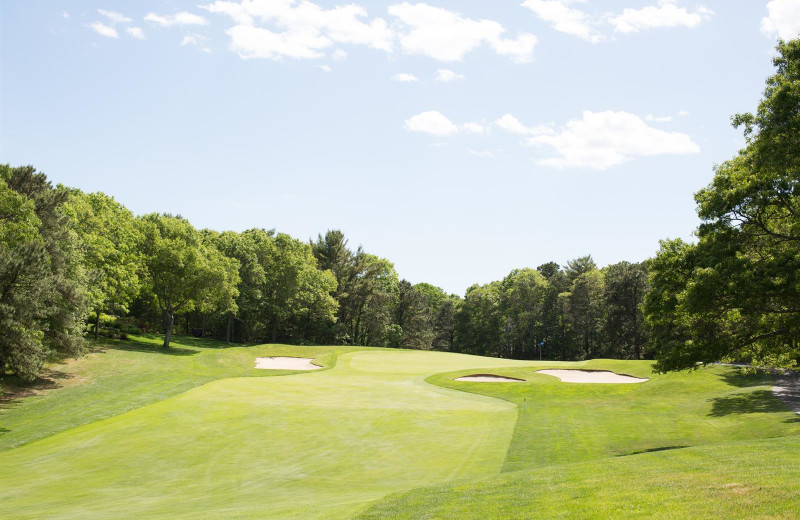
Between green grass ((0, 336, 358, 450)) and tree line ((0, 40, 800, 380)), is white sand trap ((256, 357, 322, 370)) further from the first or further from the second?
tree line ((0, 40, 800, 380))

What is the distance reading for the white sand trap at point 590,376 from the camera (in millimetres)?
40250

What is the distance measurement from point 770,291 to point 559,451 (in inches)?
346

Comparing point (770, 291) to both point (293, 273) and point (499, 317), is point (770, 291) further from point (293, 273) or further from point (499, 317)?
point (499, 317)

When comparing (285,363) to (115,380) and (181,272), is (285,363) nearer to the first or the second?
(181,272)

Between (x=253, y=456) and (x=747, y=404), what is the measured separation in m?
24.9

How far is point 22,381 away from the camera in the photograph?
3019 cm

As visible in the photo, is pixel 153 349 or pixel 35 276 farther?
pixel 153 349

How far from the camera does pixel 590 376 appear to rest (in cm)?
4312

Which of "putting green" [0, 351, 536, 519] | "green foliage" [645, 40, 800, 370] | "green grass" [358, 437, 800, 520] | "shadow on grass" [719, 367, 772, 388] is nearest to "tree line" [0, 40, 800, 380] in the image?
"green foliage" [645, 40, 800, 370]

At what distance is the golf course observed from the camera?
10688mm

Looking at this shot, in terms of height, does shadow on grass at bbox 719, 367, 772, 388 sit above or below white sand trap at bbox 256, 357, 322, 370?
above

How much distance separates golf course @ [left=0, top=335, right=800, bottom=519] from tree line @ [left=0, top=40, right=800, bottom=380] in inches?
145

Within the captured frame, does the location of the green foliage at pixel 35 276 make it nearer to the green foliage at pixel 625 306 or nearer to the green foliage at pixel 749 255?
the green foliage at pixel 749 255

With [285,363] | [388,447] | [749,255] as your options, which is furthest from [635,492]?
[285,363]
